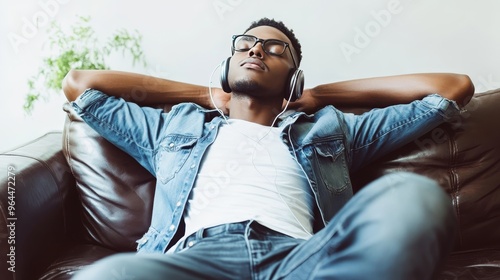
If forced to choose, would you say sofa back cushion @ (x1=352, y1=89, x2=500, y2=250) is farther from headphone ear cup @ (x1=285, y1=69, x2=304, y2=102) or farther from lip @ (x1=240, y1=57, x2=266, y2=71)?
lip @ (x1=240, y1=57, x2=266, y2=71)

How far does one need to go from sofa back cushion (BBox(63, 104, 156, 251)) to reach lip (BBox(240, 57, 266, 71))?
1.47 ft

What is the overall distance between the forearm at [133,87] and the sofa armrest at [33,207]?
219mm

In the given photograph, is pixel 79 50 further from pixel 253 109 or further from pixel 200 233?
pixel 200 233

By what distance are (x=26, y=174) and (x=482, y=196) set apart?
131 centimetres

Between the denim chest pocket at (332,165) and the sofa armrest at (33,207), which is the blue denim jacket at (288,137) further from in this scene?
the sofa armrest at (33,207)

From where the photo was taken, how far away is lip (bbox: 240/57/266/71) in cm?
139

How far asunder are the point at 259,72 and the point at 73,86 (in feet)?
1.90

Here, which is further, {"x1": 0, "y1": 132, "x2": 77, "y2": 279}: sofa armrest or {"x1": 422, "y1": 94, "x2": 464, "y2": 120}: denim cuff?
{"x1": 422, "y1": 94, "x2": 464, "y2": 120}: denim cuff

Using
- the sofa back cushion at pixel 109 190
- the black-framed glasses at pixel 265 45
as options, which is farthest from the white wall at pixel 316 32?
the sofa back cushion at pixel 109 190

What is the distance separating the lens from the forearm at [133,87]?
4.84 feet

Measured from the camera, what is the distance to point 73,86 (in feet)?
4.83

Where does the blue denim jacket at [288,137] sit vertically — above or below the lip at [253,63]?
below


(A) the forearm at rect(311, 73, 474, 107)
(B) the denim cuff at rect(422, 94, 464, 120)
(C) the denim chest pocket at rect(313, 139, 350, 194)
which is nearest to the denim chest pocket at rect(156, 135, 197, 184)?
(C) the denim chest pocket at rect(313, 139, 350, 194)

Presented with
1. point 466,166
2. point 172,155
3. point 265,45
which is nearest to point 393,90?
point 466,166
